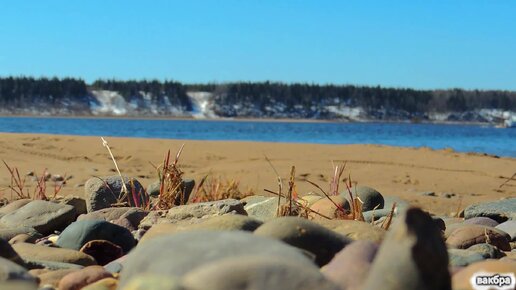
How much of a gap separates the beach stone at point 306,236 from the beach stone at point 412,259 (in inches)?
27.0

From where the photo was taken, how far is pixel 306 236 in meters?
2.54

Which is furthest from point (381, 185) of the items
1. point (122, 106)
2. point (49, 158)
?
point (122, 106)

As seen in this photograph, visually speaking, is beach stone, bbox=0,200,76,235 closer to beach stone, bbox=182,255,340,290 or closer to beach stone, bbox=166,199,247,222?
beach stone, bbox=166,199,247,222

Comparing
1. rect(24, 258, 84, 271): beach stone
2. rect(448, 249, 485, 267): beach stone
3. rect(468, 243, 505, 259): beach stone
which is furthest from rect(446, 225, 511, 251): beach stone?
rect(24, 258, 84, 271): beach stone

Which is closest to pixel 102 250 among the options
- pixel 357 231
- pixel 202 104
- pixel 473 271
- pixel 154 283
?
pixel 357 231

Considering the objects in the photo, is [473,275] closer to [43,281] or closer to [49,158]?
[43,281]

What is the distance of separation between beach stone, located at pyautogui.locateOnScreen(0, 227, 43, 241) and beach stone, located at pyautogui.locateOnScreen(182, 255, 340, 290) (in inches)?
88.7

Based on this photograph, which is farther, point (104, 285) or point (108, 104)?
point (108, 104)

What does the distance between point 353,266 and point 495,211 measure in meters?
3.33

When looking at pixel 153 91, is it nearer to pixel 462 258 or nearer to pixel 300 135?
pixel 300 135

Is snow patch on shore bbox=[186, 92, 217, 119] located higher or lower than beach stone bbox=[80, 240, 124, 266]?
lower

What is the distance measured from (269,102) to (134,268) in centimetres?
9356

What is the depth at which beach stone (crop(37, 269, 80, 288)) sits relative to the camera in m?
2.53

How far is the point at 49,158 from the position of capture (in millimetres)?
10047
